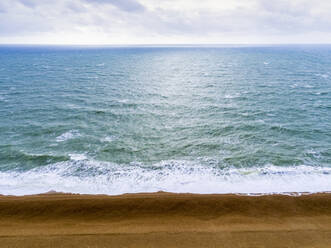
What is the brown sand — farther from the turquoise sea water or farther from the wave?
the turquoise sea water

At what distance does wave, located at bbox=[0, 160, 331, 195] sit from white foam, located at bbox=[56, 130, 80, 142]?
6327 millimetres

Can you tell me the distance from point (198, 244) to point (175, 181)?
8.28 meters

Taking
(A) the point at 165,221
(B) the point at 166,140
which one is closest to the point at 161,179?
(A) the point at 165,221

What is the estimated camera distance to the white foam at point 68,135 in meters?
31.1

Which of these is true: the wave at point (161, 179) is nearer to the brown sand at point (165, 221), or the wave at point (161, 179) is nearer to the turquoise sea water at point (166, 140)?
the turquoise sea water at point (166, 140)

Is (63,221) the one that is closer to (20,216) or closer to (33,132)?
(20,216)

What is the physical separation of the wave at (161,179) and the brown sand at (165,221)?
5.74ft

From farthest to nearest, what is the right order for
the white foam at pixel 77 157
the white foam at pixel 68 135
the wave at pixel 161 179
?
→ the white foam at pixel 68 135, the white foam at pixel 77 157, the wave at pixel 161 179

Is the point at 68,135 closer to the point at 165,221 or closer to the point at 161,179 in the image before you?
the point at 161,179

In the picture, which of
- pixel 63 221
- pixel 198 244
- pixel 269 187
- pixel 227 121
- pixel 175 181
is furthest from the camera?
pixel 227 121

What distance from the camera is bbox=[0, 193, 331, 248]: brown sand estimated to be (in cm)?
1518

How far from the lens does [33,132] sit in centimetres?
3297

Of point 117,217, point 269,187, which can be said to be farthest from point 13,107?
point 269,187

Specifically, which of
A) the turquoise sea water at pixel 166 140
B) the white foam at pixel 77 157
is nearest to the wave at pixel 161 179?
the turquoise sea water at pixel 166 140
